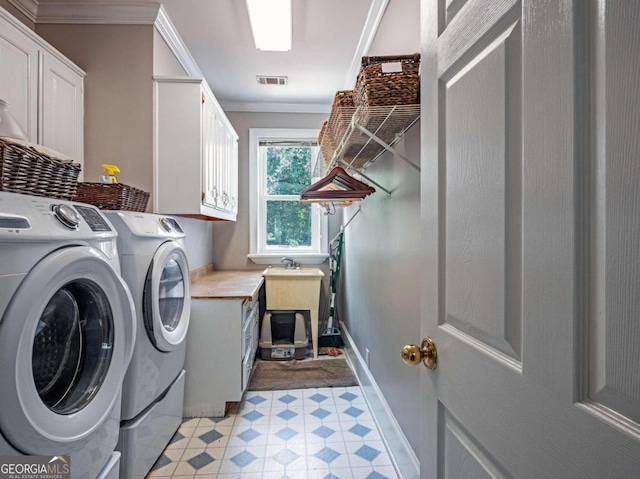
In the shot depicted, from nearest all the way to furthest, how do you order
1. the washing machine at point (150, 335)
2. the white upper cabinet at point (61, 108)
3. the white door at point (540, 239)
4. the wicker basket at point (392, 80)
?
the white door at point (540, 239) < the wicker basket at point (392, 80) < the washing machine at point (150, 335) < the white upper cabinet at point (61, 108)

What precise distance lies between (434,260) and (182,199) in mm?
1897

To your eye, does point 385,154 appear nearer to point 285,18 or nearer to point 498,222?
point 285,18

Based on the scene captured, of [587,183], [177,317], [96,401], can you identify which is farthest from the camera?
[177,317]

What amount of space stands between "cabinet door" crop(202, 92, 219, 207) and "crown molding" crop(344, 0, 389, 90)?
1052 mm

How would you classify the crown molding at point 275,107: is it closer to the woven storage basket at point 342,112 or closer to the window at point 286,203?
the window at point 286,203

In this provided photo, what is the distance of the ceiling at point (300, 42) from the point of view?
6.59 ft

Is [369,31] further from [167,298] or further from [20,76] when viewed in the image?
[167,298]

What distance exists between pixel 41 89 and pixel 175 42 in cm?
106

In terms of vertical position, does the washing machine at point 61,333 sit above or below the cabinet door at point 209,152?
below

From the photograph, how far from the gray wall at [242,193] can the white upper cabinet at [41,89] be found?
5.95ft

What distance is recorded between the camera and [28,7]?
2.11 meters

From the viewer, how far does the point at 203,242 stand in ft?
11.2

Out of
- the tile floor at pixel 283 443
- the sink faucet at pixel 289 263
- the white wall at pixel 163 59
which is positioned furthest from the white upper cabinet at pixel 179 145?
the sink faucet at pixel 289 263

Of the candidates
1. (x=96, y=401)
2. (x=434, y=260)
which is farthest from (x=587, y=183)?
(x=96, y=401)
